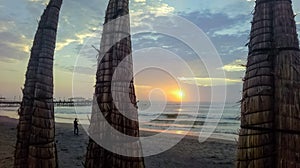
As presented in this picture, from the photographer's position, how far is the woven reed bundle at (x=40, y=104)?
3.39 m

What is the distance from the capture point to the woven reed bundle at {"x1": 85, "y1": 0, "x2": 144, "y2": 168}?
2.82 meters

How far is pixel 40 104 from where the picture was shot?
346cm

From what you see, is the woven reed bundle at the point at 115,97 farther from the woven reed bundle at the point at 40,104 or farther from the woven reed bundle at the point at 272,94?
the woven reed bundle at the point at 272,94

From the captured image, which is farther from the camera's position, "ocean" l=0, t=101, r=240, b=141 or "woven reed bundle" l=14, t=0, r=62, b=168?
"ocean" l=0, t=101, r=240, b=141

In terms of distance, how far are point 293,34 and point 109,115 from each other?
2072 millimetres

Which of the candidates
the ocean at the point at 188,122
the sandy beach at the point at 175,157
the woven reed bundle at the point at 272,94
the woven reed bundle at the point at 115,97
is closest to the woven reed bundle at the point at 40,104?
the woven reed bundle at the point at 115,97

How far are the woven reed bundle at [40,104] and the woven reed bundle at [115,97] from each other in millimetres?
837

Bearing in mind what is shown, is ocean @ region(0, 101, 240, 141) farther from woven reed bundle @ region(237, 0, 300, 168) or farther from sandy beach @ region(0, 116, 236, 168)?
woven reed bundle @ region(237, 0, 300, 168)

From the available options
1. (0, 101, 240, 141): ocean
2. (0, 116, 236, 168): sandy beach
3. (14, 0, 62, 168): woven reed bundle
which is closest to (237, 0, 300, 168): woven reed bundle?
→ (14, 0, 62, 168): woven reed bundle

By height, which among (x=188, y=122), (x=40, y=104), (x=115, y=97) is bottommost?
(x=188, y=122)

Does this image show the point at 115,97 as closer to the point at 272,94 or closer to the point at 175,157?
the point at 272,94

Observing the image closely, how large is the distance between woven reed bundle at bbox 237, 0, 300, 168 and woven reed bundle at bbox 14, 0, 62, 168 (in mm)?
2512

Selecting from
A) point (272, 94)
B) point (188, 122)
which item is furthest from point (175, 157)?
point (188, 122)

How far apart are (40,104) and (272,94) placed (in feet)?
9.55
